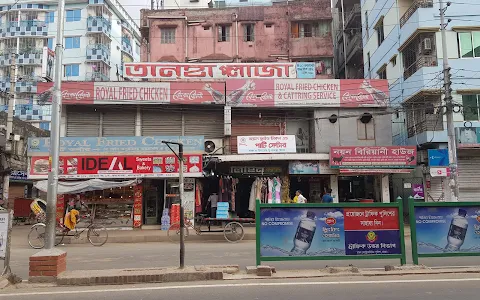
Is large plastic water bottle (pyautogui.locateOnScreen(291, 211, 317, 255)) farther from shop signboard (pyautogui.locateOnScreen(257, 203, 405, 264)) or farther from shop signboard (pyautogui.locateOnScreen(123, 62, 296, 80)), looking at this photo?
shop signboard (pyautogui.locateOnScreen(123, 62, 296, 80))

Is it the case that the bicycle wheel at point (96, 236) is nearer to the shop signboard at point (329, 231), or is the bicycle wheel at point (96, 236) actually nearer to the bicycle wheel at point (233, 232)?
the bicycle wheel at point (233, 232)

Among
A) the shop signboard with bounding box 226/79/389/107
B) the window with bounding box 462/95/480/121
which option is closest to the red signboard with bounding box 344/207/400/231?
the shop signboard with bounding box 226/79/389/107

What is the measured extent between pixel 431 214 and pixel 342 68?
103 feet

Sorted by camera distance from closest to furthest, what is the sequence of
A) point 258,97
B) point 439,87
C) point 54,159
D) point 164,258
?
point 54,159
point 164,258
point 258,97
point 439,87

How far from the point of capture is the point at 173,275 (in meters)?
7.94

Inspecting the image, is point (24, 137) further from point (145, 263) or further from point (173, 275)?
point (173, 275)

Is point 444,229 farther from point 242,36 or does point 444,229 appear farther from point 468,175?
point 242,36

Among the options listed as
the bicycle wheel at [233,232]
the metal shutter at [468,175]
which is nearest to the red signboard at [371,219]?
the bicycle wheel at [233,232]

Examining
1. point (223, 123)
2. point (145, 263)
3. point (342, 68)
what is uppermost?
point (342, 68)

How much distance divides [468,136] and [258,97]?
11129mm

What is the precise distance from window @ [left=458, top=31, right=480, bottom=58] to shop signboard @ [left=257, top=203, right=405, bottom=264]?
1761 centimetres

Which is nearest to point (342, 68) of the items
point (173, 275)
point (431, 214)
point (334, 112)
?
point (334, 112)

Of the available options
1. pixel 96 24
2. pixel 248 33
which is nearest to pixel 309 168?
pixel 248 33

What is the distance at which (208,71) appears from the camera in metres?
23.4
